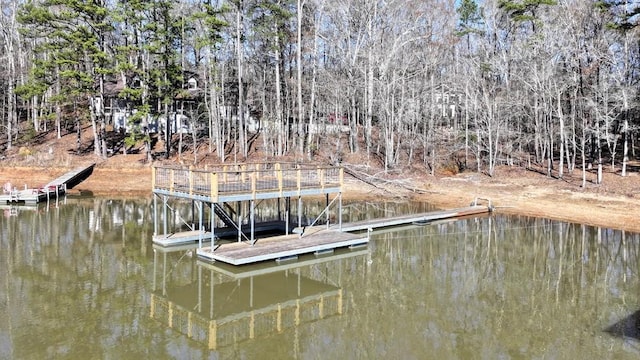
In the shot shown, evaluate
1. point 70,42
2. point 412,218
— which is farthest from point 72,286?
point 70,42

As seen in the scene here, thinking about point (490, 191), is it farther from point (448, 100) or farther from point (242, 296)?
point (242, 296)

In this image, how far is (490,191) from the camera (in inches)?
1227

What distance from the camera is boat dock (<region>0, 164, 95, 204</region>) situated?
2778 centimetres

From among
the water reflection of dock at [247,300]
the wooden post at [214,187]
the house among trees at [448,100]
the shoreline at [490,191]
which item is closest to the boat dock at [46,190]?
the shoreline at [490,191]

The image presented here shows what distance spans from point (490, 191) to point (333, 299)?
20863 mm

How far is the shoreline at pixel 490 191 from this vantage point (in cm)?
2495

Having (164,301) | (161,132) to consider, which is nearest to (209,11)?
(161,132)

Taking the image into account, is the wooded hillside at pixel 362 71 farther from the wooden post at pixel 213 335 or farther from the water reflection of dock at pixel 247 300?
the wooden post at pixel 213 335

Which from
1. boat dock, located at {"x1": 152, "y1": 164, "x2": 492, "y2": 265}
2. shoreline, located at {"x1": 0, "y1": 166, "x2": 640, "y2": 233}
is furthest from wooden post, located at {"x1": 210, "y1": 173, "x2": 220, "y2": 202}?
shoreline, located at {"x1": 0, "y1": 166, "x2": 640, "y2": 233}

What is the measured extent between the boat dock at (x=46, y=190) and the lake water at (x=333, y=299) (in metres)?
8.57

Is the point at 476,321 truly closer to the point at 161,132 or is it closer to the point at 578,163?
the point at 578,163

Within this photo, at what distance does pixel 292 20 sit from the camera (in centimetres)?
4256

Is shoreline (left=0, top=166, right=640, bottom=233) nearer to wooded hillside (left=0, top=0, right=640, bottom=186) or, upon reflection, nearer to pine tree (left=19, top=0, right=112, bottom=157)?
wooded hillside (left=0, top=0, right=640, bottom=186)

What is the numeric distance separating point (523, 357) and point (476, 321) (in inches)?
74.8
